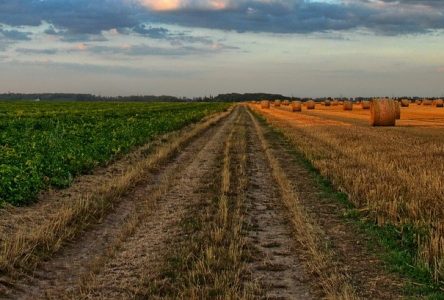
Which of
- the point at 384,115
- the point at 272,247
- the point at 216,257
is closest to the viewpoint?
the point at 216,257

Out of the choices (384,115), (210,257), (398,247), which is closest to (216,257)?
(210,257)

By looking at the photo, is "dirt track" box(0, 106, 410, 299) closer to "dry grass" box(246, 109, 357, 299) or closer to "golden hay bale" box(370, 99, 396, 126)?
"dry grass" box(246, 109, 357, 299)

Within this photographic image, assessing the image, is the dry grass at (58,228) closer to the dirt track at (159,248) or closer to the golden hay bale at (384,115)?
the dirt track at (159,248)

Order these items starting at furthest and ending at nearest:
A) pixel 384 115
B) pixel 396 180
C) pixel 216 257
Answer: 1. pixel 384 115
2. pixel 396 180
3. pixel 216 257

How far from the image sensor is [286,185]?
1286 cm

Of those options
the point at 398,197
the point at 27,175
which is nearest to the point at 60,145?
the point at 27,175

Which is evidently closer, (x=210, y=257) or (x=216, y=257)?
(x=210, y=257)

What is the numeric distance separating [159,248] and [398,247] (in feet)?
10.8

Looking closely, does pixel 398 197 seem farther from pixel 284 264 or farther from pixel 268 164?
pixel 268 164

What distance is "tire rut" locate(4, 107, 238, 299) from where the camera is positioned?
6.19 meters

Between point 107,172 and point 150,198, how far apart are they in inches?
Answer: 150

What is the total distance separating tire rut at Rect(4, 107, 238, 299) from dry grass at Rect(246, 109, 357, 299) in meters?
1.98

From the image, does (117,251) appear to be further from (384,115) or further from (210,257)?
(384,115)

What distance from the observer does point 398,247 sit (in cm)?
768
